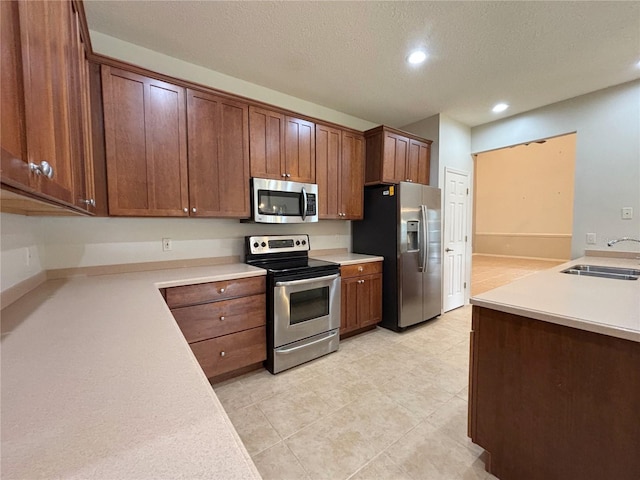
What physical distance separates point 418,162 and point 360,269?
5.37ft

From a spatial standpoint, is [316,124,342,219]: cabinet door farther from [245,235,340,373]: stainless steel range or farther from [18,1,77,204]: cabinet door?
[18,1,77,204]: cabinet door

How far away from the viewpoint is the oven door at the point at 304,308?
7.61 feet

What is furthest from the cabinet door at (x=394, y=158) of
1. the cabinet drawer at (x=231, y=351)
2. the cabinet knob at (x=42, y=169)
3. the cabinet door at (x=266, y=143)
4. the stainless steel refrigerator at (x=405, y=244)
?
the cabinet knob at (x=42, y=169)

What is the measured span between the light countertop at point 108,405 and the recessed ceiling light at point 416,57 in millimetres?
Answer: 2611

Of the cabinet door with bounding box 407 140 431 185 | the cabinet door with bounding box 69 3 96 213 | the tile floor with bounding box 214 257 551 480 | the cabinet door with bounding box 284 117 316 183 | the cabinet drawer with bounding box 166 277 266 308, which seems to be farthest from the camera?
the cabinet door with bounding box 407 140 431 185

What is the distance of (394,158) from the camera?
3268 millimetres

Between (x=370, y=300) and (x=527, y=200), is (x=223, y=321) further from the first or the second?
(x=527, y=200)

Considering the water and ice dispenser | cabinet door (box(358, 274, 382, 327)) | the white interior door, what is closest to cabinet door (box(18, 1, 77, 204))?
cabinet door (box(358, 274, 382, 327))

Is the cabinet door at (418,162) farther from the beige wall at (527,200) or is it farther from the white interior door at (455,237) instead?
the beige wall at (527,200)

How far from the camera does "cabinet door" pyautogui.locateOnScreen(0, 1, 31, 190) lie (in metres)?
0.59

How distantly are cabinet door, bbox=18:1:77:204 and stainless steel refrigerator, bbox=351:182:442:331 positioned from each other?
2.73m

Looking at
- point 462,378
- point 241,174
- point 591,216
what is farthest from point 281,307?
point 591,216

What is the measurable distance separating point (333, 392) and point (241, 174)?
1.95m

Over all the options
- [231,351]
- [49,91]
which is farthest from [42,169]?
[231,351]
